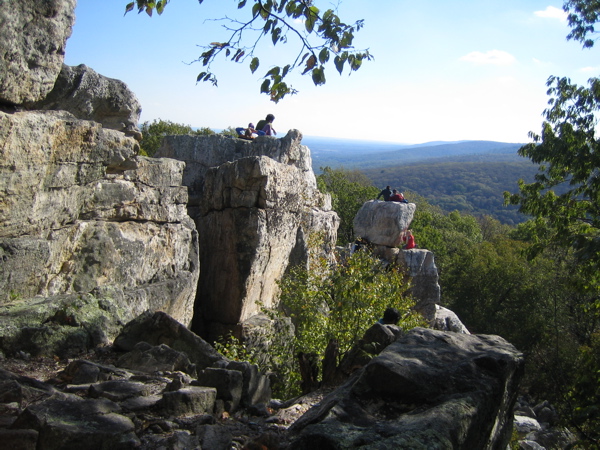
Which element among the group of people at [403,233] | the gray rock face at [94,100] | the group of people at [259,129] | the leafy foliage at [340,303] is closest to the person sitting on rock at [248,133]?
the group of people at [259,129]

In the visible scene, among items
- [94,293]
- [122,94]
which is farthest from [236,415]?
[122,94]

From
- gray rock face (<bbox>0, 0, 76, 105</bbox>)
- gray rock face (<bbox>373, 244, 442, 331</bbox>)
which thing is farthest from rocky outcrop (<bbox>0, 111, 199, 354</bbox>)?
gray rock face (<bbox>373, 244, 442, 331</bbox>)

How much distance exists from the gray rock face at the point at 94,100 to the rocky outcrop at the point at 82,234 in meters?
0.40

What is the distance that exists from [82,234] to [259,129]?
1083cm

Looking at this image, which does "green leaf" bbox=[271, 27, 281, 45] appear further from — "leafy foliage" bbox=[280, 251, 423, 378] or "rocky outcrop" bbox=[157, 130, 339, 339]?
"rocky outcrop" bbox=[157, 130, 339, 339]

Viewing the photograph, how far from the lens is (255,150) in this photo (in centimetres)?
1781

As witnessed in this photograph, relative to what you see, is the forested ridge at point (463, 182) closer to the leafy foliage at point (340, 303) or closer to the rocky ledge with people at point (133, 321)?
the leafy foliage at point (340, 303)

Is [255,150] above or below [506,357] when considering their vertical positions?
above

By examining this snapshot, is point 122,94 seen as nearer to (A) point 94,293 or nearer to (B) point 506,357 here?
(A) point 94,293

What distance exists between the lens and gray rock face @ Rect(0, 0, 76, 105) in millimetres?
6531

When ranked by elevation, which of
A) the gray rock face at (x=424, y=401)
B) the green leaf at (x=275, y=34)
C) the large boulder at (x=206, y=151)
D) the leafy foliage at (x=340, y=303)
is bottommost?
the leafy foliage at (x=340, y=303)

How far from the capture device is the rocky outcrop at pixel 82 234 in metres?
7.14

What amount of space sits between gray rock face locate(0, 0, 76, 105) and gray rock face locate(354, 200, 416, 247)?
19.6m

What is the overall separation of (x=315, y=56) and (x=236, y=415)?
3.32 metres
